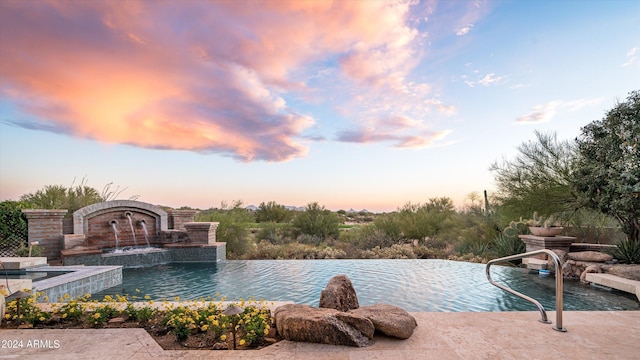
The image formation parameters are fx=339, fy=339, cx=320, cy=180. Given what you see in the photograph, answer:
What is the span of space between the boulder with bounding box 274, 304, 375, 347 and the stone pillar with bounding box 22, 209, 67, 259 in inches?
358

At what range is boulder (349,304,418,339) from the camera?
10.9 feet

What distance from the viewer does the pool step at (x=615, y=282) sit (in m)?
5.79

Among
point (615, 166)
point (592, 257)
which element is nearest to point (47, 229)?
point (592, 257)

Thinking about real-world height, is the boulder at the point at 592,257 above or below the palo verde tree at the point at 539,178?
below

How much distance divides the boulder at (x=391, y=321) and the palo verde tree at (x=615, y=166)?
17.4ft

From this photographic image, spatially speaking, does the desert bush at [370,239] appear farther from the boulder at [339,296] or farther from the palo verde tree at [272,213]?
the boulder at [339,296]

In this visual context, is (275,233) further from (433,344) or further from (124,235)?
(433,344)

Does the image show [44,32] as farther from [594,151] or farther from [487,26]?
[594,151]

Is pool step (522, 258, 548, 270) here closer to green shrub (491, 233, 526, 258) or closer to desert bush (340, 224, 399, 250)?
green shrub (491, 233, 526, 258)

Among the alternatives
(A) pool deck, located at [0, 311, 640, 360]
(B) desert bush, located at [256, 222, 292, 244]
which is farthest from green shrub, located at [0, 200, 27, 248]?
(B) desert bush, located at [256, 222, 292, 244]

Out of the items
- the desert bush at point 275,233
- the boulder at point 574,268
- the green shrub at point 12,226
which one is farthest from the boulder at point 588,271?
the green shrub at point 12,226

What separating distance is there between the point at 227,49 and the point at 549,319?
27.6 ft

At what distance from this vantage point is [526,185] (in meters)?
10.1

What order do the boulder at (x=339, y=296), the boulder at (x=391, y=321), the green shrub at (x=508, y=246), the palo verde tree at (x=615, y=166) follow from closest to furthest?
the boulder at (x=391, y=321)
the boulder at (x=339, y=296)
the palo verde tree at (x=615, y=166)
the green shrub at (x=508, y=246)
